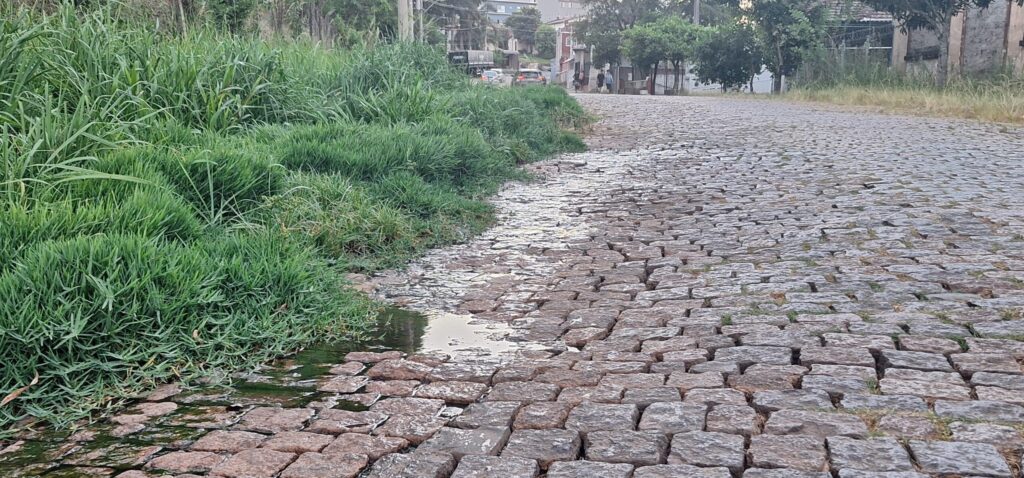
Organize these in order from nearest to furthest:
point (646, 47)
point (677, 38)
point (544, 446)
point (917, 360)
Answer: point (544, 446) → point (917, 360) → point (677, 38) → point (646, 47)

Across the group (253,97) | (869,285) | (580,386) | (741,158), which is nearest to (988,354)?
(869,285)

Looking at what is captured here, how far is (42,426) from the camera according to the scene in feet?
10.2

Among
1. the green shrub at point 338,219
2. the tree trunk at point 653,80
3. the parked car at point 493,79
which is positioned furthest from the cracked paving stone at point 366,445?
the tree trunk at point 653,80

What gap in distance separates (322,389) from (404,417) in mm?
475

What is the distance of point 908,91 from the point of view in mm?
20672

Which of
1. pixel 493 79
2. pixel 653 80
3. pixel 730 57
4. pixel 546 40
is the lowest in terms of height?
pixel 653 80

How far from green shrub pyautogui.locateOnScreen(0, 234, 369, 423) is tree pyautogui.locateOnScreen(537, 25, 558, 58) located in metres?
95.2

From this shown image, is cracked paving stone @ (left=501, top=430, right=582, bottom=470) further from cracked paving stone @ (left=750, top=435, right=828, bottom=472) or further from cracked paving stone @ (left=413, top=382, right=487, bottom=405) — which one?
cracked paving stone @ (left=750, top=435, right=828, bottom=472)

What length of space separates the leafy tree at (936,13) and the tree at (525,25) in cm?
8072

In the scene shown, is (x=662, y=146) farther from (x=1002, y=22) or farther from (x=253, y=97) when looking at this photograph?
(x=1002, y=22)

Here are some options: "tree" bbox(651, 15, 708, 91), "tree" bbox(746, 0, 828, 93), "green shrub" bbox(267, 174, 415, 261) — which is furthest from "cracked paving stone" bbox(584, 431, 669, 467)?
"tree" bbox(651, 15, 708, 91)

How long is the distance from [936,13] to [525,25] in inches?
3303

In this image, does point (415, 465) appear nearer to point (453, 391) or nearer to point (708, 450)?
point (453, 391)

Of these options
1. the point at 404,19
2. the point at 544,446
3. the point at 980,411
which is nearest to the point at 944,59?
the point at 404,19
